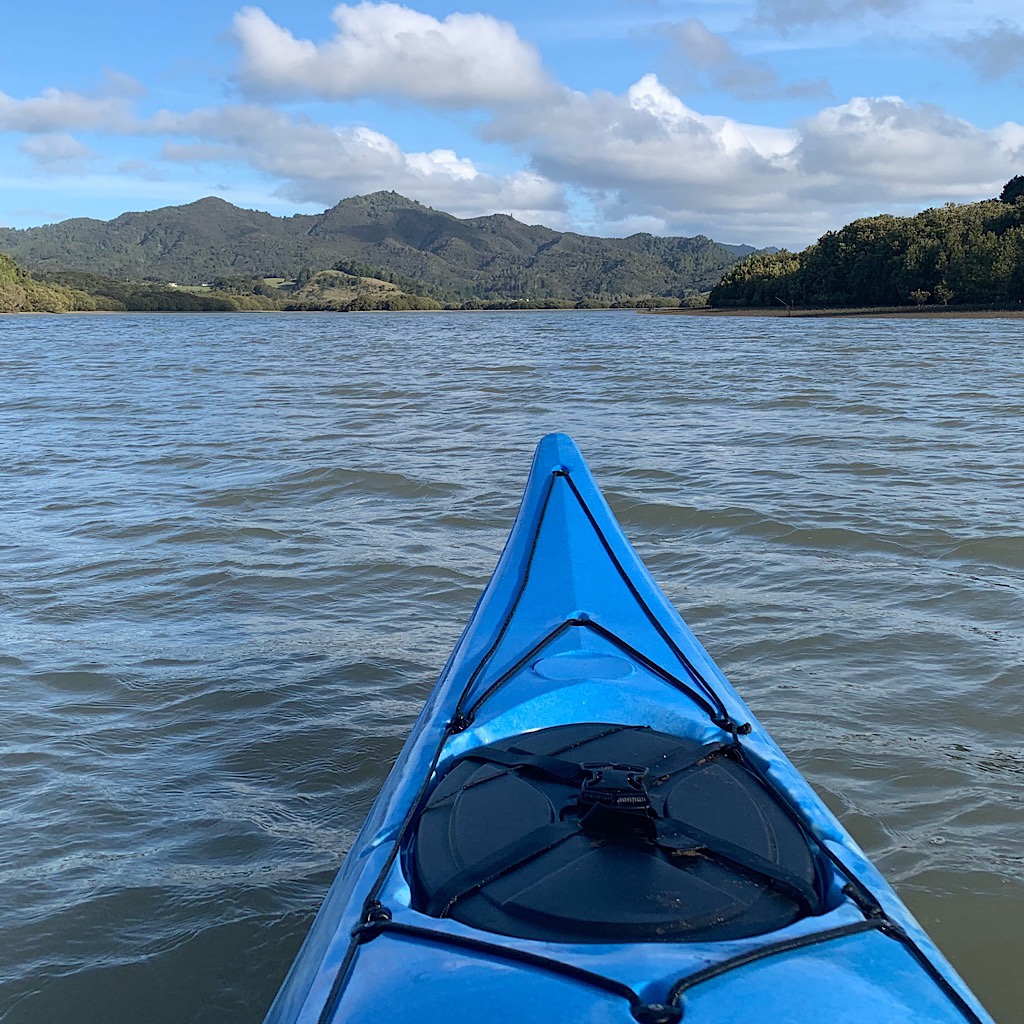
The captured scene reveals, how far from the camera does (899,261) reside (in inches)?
2906

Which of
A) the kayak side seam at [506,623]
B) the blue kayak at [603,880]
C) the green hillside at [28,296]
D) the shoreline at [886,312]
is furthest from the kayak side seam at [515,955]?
the green hillside at [28,296]

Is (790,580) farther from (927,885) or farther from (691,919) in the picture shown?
(691,919)

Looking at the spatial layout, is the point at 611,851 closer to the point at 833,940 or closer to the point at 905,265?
the point at 833,940

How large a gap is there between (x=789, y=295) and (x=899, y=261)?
37.8ft

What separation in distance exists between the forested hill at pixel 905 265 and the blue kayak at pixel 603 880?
68.5 m

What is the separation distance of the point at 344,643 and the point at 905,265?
249ft

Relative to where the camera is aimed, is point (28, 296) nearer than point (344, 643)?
No

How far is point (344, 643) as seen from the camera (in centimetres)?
582

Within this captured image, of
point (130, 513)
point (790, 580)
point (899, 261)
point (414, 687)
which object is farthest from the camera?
point (899, 261)

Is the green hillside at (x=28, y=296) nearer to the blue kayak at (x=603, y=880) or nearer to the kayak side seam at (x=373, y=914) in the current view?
the blue kayak at (x=603, y=880)

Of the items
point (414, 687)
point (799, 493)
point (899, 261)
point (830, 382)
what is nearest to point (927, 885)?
point (414, 687)

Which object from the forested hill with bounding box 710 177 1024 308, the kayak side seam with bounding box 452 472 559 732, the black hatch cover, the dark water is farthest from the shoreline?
the black hatch cover

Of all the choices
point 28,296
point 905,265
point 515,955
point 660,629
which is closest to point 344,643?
point 660,629

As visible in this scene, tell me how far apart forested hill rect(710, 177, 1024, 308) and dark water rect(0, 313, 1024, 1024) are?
2236 inches
